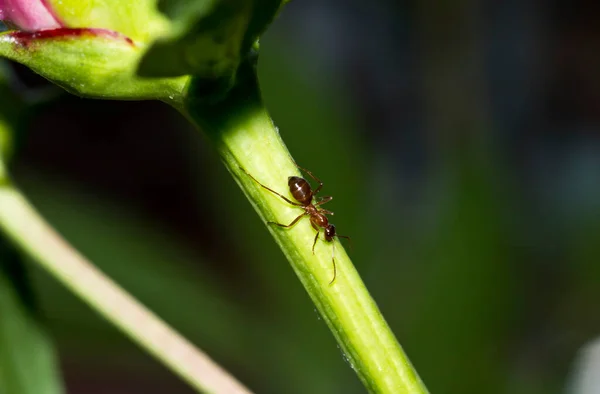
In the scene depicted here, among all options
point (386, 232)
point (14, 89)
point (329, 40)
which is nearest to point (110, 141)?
point (329, 40)

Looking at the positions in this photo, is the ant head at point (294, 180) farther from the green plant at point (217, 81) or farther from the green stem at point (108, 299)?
the green stem at point (108, 299)

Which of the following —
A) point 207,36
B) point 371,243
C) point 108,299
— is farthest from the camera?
point 371,243

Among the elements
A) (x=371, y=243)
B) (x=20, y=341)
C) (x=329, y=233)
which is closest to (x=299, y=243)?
(x=329, y=233)

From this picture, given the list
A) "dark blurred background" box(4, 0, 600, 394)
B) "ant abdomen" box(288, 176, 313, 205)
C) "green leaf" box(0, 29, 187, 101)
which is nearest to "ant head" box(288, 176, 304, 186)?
"ant abdomen" box(288, 176, 313, 205)

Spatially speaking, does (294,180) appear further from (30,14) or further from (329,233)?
(30,14)

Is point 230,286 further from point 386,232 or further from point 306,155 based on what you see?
point 306,155

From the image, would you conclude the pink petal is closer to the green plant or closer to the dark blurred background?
the green plant
